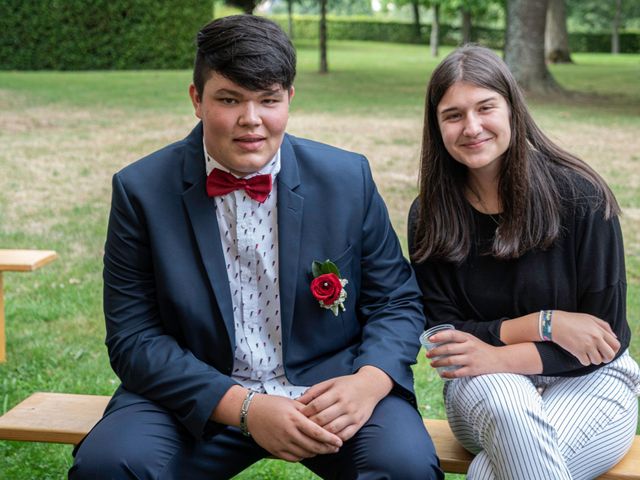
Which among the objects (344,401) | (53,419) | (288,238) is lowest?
(53,419)

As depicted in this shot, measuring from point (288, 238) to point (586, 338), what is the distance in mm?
1022

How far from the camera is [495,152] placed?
321cm

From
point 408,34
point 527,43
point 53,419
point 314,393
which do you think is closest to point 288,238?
point 314,393

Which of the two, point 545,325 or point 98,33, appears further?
point 98,33

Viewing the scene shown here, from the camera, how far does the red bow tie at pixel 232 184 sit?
314 centimetres

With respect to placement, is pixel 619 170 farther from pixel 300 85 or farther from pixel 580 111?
pixel 300 85

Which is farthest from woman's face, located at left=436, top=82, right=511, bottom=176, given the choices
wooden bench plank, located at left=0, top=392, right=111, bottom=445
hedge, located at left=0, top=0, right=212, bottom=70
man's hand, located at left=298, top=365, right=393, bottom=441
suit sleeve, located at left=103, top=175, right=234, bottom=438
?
hedge, located at left=0, top=0, right=212, bottom=70

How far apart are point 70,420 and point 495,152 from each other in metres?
1.76

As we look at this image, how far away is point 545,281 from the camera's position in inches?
127

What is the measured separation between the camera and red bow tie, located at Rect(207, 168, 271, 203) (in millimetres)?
3143

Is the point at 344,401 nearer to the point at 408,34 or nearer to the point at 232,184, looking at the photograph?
the point at 232,184

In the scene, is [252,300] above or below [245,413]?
above

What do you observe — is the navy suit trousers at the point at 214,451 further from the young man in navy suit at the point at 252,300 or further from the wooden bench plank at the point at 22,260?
the wooden bench plank at the point at 22,260

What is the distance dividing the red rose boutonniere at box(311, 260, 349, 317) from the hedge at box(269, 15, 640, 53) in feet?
145
